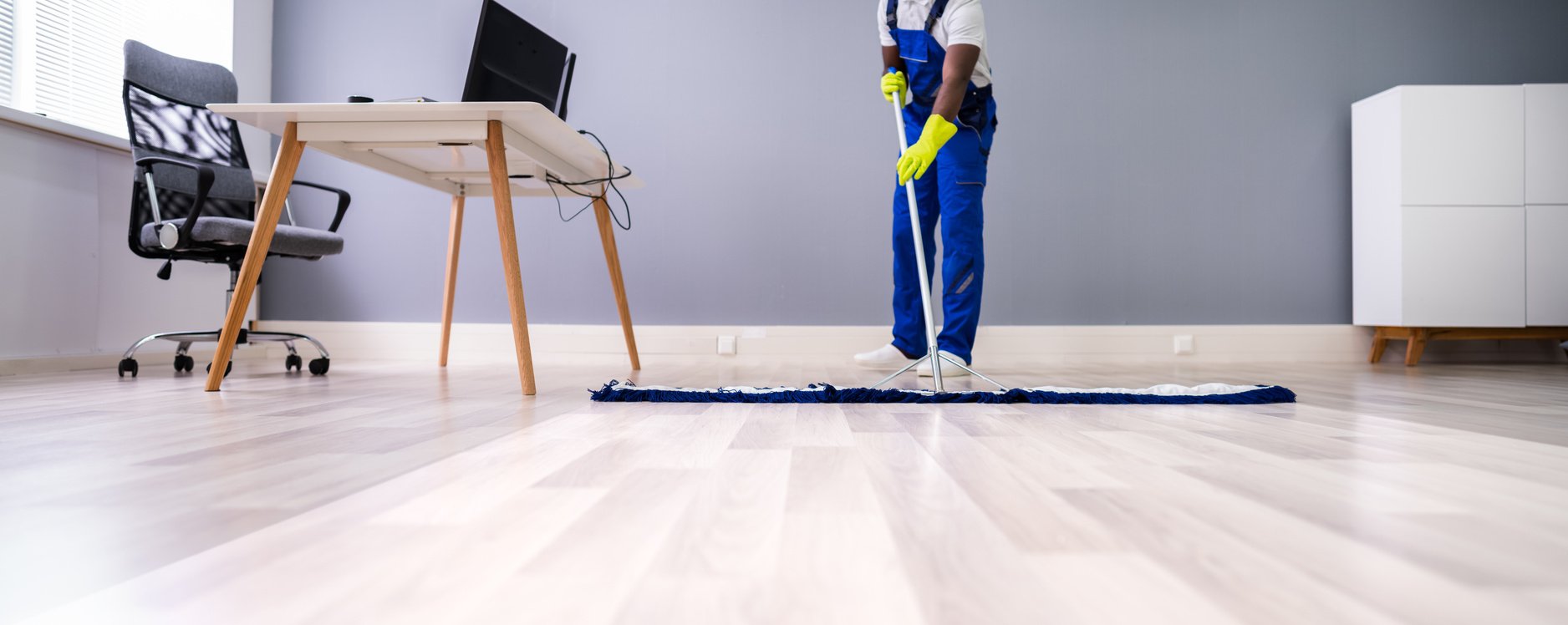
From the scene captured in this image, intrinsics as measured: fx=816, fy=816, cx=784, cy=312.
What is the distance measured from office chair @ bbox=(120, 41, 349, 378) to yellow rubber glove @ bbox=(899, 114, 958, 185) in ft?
5.75

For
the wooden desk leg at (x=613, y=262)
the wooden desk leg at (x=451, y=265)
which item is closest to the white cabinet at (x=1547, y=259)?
the wooden desk leg at (x=613, y=262)

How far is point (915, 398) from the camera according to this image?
159cm

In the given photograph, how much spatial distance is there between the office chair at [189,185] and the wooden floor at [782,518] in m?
1.20

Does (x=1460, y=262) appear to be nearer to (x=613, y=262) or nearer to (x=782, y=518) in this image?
(x=613, y=262)

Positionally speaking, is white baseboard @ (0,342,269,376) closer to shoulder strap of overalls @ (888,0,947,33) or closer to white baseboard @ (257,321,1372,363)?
white baseboard @ (257,321,1372,363)

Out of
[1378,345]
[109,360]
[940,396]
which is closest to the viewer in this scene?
[940,396]

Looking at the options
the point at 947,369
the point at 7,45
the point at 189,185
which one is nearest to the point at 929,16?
the point at 947,369

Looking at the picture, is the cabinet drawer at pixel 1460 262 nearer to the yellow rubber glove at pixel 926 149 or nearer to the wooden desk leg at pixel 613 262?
the yellow rubber glove at pixel 926 149

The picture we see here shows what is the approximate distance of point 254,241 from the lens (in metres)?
1.80

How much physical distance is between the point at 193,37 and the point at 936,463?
3.56 metres

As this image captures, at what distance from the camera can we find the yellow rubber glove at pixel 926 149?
206 cm

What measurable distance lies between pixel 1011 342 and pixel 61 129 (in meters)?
3.27

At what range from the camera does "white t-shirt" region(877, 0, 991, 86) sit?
2.19 m

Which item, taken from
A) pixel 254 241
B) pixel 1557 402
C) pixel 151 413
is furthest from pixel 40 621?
pixel 1557 402
